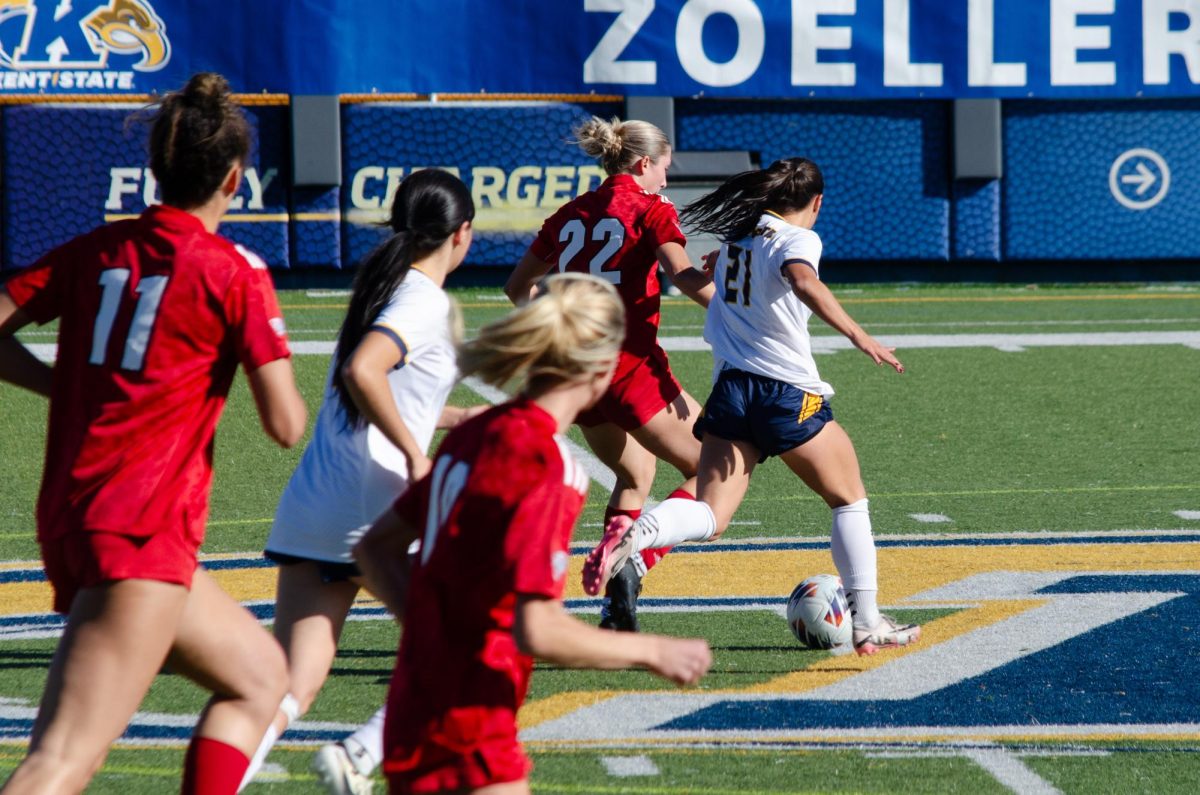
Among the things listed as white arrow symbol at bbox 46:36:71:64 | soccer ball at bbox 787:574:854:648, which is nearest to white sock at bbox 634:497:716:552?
soccer ball at bbox 787:574:854:648

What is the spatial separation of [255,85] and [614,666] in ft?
55.1

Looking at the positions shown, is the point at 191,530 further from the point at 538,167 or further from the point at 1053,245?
the point at 1053,245

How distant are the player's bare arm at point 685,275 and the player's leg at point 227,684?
303cm

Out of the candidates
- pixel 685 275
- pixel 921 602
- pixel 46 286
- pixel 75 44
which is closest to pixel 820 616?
pixel 921 602

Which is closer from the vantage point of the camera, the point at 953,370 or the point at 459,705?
the point at 459,705

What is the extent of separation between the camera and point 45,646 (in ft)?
19.8

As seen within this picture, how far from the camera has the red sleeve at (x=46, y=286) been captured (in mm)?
3457

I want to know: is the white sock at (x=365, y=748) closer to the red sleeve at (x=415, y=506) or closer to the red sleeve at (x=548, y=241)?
the red sleeve at (x=415, y=506)

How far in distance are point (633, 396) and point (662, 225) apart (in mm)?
673

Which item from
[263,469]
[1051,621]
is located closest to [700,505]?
[1051,621]

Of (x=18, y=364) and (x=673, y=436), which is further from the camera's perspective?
(x=673, y=436)

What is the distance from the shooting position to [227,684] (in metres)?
3.58

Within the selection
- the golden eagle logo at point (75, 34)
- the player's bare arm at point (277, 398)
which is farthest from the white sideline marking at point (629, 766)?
the golden eagle logo at point (75, 34)

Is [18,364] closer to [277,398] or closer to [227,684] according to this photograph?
[277,398]
